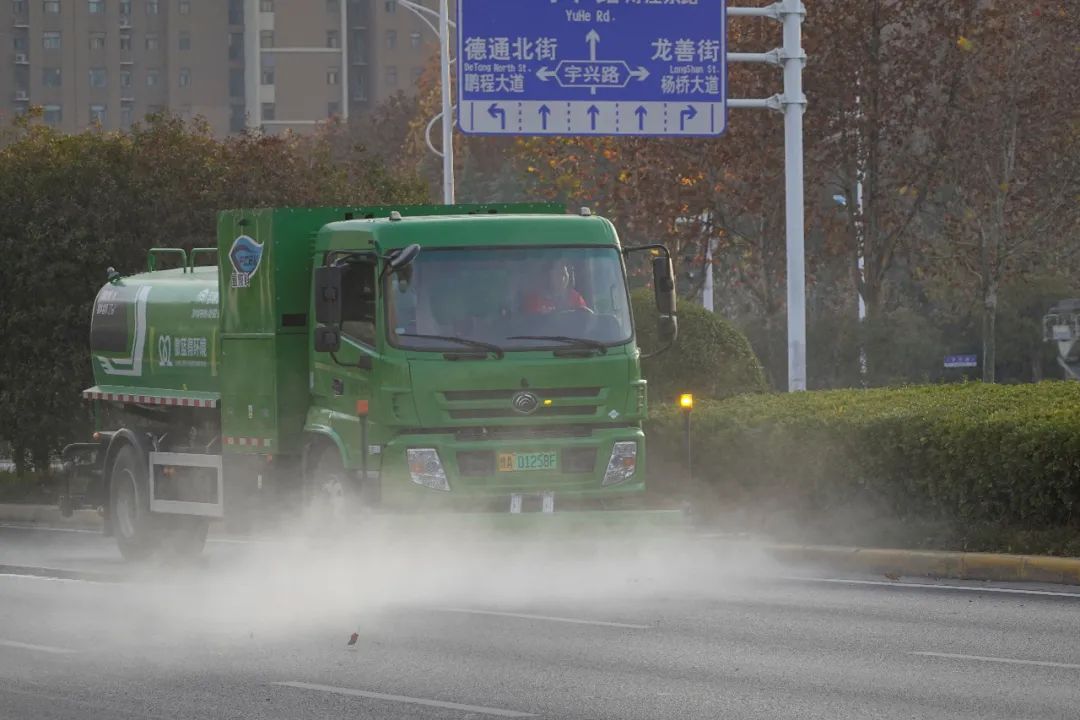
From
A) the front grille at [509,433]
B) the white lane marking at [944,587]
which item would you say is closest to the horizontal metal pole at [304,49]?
the white lane marking at [944,587]

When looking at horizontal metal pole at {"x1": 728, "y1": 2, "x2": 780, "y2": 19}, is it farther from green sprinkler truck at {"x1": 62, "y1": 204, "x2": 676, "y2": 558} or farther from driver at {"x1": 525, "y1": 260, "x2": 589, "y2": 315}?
driver at {"x1": 525, "y1": 260, "x2": 589, "y2": 315}

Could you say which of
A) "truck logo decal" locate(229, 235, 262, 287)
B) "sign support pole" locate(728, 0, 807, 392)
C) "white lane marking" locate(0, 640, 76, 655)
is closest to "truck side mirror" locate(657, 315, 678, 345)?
"truck logo decal" locate(229, 235, 262, 287)

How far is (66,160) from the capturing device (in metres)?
28.9

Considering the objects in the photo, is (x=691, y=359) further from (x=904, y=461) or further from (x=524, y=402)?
(x=524, y=402)

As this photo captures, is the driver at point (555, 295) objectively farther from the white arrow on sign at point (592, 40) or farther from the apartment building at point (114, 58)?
the apartment building at point (114, 58)

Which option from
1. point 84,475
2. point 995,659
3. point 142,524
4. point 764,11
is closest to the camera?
point 995,659

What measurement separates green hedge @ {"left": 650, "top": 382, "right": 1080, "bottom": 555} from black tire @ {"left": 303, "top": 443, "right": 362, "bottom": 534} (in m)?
4.73

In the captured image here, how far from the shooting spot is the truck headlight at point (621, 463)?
1563cm

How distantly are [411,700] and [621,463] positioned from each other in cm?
527

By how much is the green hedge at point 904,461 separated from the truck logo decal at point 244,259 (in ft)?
17.4

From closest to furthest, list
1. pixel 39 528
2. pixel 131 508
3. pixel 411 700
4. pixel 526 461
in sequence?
1. pixel 411 700
2. pixel 526 461
3. pixel 131 508
4. pixel 39 528

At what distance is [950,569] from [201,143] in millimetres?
16161

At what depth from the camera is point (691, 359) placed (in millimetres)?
24328

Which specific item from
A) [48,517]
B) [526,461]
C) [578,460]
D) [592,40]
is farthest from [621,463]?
[48,517]
